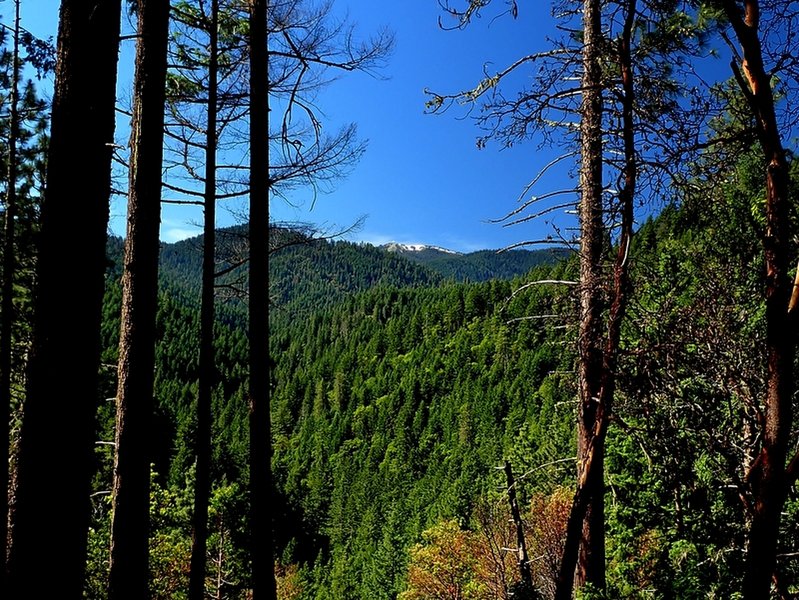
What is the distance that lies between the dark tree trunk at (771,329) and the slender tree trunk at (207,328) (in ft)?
15.6

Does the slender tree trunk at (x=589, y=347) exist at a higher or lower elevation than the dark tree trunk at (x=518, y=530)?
higher

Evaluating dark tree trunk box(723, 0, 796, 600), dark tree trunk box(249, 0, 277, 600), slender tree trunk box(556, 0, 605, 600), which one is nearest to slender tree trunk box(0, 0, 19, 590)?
dark tree trunk box(249, 0, 277, 600)

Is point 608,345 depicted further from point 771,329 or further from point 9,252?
point 9,252

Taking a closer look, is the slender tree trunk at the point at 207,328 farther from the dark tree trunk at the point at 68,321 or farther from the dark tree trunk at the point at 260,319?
the dark tree trunk at the point at 68,321

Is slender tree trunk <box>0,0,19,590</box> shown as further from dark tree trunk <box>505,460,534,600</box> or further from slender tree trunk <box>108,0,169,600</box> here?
dark tree trunk <box>505,460,534,600</box>

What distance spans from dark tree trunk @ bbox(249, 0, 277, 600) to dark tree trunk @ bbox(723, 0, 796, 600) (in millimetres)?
3422

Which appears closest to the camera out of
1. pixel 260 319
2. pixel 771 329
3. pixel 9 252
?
pixel 771 329

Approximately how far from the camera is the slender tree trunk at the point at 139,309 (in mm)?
3184

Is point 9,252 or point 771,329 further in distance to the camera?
point 9,252

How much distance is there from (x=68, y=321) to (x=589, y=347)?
296 centimetres

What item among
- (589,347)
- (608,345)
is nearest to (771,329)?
(608,345)

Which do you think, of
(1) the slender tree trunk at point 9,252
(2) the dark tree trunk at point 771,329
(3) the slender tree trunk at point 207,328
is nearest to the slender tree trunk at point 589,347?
(2) the dark tree trunk at point 771,329

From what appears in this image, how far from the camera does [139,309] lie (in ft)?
10.7

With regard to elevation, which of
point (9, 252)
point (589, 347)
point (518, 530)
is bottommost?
point (518, 530)
